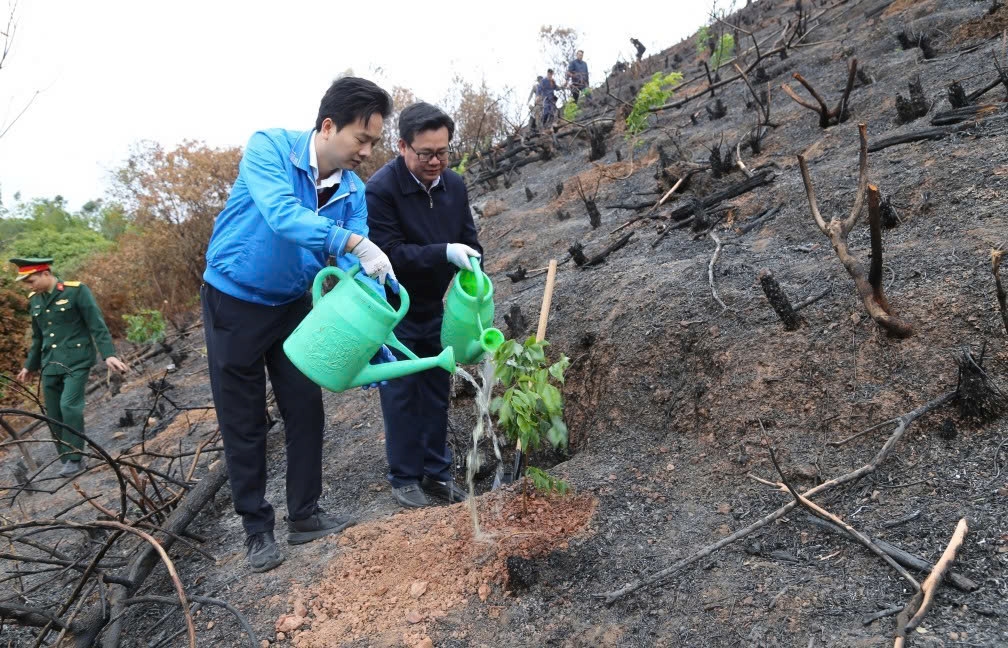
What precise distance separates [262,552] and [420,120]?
175 centimetres

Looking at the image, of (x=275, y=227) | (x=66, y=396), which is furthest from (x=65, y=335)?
(x=275, y=227)

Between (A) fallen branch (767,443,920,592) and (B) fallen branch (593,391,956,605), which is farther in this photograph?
(B) fallen branch (593,391,956,605)

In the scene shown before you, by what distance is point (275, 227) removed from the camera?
207 centimetres

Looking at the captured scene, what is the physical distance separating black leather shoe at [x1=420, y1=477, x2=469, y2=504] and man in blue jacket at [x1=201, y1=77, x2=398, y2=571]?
2.10 ft

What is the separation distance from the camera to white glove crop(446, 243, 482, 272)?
8.05 feet

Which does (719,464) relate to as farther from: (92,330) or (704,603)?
(92,330)

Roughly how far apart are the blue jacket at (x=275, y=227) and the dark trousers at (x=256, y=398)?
0.08 m

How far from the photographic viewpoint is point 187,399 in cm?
634

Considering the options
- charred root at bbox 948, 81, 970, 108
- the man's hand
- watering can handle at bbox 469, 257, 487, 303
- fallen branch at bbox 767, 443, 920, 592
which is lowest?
fallen branch at bbox 767, 443, 920, 592

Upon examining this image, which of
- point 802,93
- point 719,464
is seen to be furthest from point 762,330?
point 802,93

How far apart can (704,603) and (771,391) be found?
920 mm

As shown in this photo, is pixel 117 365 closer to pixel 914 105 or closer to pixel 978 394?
pixel 978 394

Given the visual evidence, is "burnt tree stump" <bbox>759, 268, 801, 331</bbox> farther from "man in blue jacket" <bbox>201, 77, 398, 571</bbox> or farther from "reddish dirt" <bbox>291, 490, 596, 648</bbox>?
"man in blue jacket" <bbox>201, 77, 398, 571</bbox>

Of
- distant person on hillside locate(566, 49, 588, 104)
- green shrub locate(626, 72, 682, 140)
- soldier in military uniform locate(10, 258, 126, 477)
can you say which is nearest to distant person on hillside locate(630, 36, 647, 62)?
distant person on hillside locate(566, 49, 588, 104)
